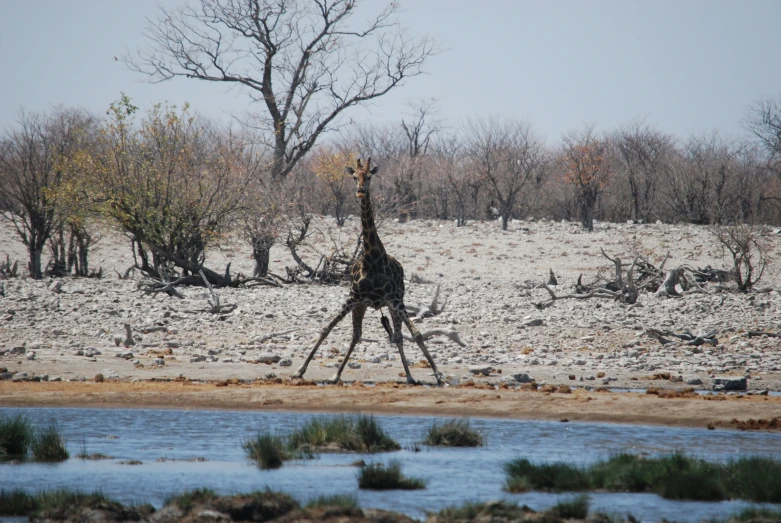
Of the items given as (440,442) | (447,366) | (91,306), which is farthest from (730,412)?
(91,306)

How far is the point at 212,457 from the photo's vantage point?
29.3 ft

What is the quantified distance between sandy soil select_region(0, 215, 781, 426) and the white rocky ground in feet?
0.13

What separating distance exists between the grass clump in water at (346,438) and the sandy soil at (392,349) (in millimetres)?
2011

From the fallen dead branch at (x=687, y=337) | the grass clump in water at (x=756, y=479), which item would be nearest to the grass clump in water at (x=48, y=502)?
the grass clump in water at (x=756, y=479)

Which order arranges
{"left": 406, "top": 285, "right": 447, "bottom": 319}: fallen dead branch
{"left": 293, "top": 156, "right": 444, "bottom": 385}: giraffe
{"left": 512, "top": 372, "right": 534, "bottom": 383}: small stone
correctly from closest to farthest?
{"left": 293, "top": 156, "right": 444, "bottom": 385}: giraffe → {"left": 512, "top": 372, "right": 534, "bottom": 383}: small stone → {"left": 406, "top": 285, "right": 447, "bottom": 319}: fallen dead branch

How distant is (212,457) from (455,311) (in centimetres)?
1075

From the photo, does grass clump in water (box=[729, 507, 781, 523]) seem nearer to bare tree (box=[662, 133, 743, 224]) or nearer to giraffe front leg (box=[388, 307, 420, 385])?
giraffe front leg (box=[388, 307, 420, 385])

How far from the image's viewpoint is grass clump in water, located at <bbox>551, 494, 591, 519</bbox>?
248 inches

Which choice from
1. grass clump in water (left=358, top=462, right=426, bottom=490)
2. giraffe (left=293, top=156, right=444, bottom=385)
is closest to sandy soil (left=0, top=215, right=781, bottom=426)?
giraffe (left=293, top=156, right=444, bottom=385)

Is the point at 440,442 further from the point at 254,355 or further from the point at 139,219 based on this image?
the point at 139,219

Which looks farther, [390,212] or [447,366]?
[390,212]

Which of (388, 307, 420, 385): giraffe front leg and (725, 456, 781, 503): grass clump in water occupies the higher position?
(388, 307, 420, 385): giraffe front leg

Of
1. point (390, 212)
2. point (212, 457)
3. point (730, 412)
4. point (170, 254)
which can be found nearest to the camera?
point (212, 457)

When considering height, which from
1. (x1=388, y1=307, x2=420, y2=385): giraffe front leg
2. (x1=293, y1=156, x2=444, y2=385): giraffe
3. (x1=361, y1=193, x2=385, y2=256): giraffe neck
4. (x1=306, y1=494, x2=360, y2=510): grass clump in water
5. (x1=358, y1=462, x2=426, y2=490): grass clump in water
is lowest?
(x1=358, y1=462, x2=426, y2=490): grass clump in water
